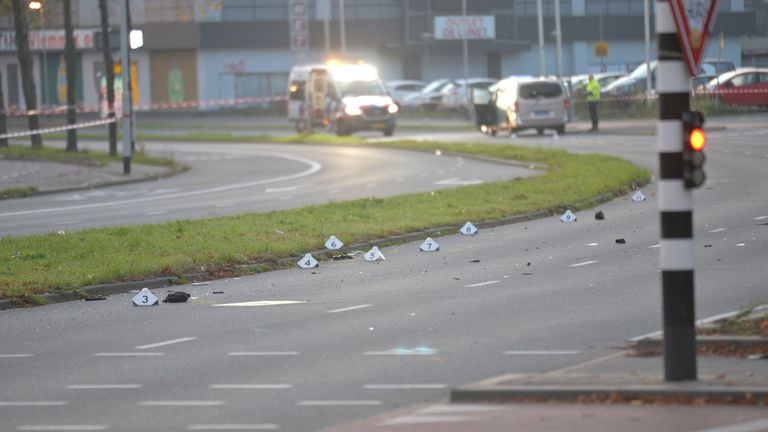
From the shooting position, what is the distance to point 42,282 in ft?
53.2

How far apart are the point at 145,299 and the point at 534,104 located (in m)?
36.4

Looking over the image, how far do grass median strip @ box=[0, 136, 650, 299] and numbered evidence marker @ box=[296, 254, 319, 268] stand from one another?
1.22ft

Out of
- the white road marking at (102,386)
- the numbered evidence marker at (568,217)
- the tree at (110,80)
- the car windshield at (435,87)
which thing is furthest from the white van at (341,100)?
the white road marking at (102,386)

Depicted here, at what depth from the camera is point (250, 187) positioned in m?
34.2

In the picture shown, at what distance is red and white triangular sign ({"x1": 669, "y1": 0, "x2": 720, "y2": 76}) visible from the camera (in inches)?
355

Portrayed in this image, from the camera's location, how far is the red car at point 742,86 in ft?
187

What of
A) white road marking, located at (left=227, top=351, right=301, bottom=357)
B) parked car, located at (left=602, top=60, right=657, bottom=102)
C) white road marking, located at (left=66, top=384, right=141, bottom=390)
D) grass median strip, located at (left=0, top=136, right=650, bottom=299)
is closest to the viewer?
white road marking, located at (left=66, top=384, right=141, bottom=390)

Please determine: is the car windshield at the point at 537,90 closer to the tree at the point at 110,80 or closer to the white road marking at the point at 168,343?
the tree at the point at 110,80

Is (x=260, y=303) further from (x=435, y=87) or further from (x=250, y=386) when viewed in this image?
(x=435, y=87)

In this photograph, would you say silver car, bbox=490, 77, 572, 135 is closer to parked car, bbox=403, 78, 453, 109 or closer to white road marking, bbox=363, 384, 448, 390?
parked car, bbox=403, 78, 453, 109

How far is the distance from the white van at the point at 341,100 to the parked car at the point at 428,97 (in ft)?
52.3

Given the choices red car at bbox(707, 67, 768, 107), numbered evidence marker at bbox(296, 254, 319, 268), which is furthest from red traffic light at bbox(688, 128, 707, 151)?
red car at bbox(707, 67, 768, 107)

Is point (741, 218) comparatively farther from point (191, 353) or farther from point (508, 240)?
point (191, 353)

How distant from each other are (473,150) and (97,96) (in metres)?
48.3
